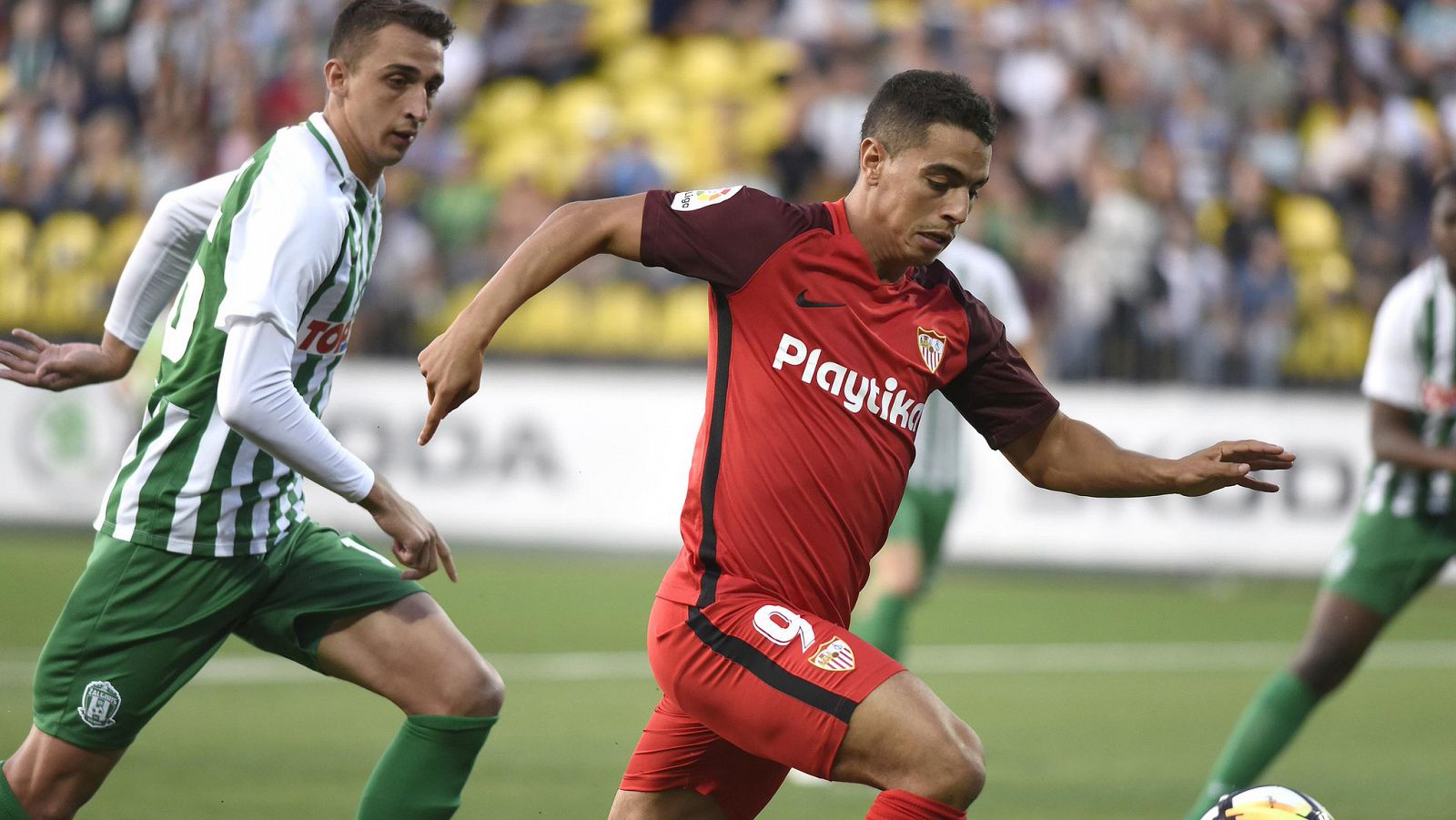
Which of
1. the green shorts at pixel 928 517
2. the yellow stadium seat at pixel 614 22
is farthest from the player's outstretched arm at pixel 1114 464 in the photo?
the yellow stadium seat at pixel 614 22

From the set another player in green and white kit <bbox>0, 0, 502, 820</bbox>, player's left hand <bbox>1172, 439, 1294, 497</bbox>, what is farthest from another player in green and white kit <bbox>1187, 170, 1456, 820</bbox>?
another player in green and white kit <bbox>0, 0, 502, 820</bbox>

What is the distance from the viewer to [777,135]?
1883cm

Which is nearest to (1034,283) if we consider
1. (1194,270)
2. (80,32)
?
(1194,270)

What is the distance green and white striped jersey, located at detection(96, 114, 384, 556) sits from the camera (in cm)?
490

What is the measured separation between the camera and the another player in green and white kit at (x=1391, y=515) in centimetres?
689

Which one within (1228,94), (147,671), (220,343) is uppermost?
(1228,94)

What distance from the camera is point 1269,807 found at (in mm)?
4988

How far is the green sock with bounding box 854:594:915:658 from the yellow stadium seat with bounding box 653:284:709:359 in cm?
747

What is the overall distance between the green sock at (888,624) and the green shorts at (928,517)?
0.44 m

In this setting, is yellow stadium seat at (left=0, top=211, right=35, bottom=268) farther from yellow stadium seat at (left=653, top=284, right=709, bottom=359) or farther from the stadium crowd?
yellow stadium seat at (left=653, top=284, right=709, bottom=359)

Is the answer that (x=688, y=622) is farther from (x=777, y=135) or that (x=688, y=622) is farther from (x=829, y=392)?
(x=777, y=135)

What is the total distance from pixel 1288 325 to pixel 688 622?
12079 mm

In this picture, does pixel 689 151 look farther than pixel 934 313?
Yes

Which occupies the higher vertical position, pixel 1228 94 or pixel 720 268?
pixel 1228 94
